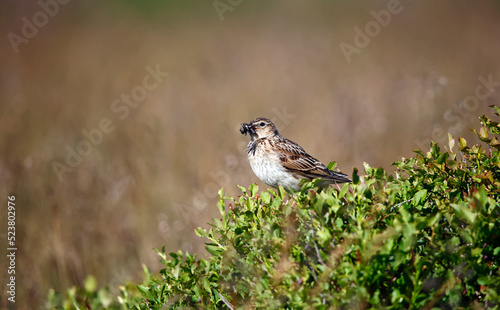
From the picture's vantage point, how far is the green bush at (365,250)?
204cm

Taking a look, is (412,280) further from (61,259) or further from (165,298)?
(61,259)

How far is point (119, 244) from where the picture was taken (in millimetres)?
5785

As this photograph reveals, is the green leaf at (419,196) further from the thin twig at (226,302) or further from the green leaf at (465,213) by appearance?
the thin twig at (226,302)

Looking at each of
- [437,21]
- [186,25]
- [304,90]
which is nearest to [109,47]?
[186,25]

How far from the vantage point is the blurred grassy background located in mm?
5863

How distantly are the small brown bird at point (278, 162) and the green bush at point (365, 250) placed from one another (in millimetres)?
2376

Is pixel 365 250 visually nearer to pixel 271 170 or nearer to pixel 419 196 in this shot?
pixel 419 196

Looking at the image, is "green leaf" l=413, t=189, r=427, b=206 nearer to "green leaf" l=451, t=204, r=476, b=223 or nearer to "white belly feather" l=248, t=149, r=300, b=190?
"green leaf" l=451, t=204, r=476, b=223

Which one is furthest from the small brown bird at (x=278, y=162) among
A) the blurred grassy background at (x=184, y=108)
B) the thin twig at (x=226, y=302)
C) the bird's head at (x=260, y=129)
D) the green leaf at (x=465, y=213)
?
the green leaf at (x=465, y=213)

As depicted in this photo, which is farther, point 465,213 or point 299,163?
point 299,163

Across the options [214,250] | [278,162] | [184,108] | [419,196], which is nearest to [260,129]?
[278,162]

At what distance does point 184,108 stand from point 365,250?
7834 millimetres

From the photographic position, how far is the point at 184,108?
31.2 feet

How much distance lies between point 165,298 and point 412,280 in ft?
5.01
